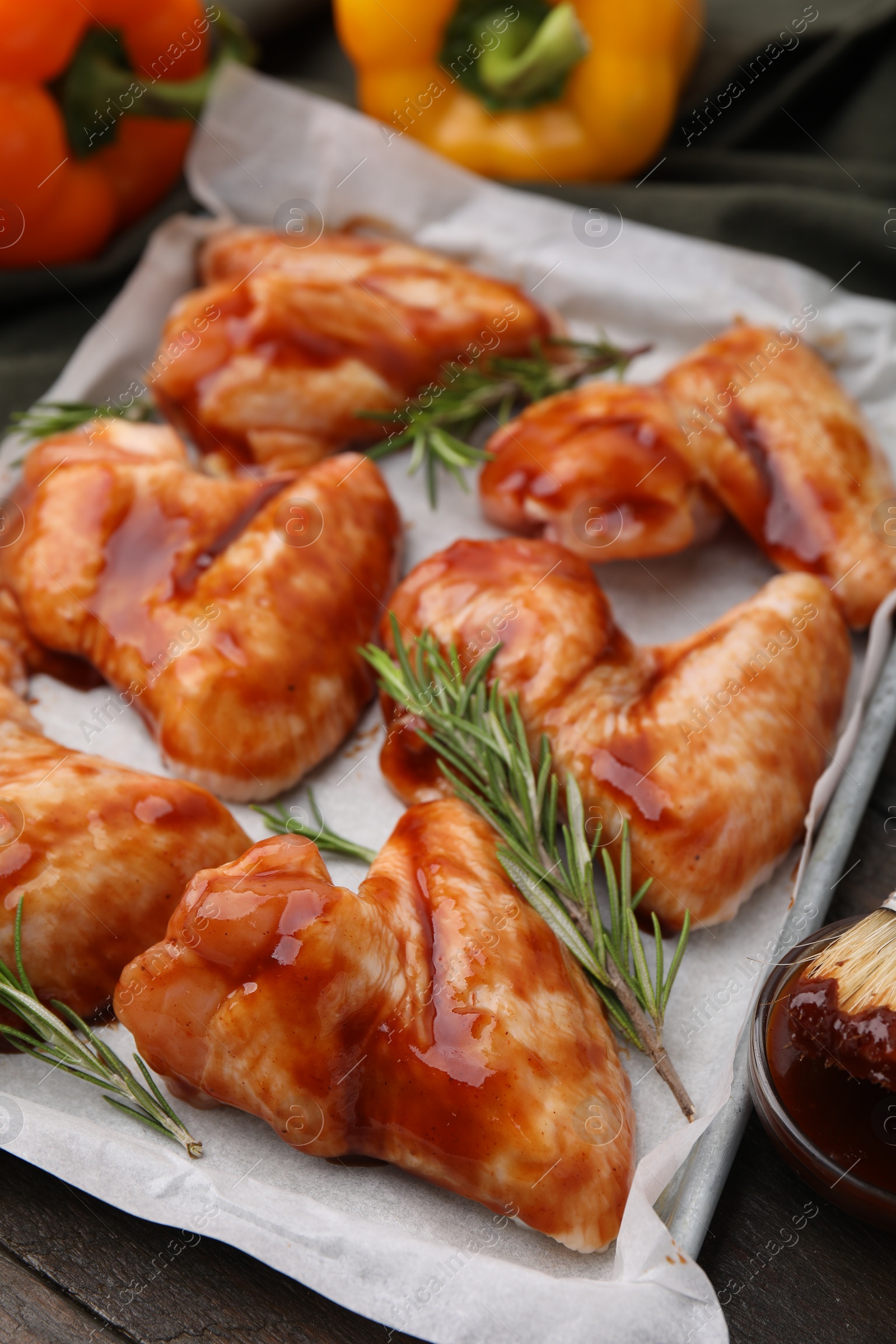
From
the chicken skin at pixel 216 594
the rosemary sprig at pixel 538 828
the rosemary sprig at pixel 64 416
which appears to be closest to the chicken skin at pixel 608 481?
the chicken skin at pixel 216 594

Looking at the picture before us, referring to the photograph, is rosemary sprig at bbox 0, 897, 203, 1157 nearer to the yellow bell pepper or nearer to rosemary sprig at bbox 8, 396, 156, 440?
rosemary sprig at bbox 8, 396, 156, 440

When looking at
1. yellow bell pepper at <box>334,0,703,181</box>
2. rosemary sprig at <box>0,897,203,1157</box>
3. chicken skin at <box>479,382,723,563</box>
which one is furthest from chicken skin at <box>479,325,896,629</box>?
rosemary sprig at <box>0,897,203,1157</box>

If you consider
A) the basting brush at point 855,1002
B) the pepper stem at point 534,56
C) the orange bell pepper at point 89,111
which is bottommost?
the basting brush at point 855,1002

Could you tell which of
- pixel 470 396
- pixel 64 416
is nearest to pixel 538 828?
pixel 470 396

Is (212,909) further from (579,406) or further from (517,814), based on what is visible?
(579,406)

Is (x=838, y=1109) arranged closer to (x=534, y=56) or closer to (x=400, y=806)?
(x=400, y=806)

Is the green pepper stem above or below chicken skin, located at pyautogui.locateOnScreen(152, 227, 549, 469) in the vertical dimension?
above

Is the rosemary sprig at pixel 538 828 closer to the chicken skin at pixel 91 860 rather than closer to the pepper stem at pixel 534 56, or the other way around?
the chicken skin at pixel 91 860

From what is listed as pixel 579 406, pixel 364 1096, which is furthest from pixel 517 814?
pixel 579 406
